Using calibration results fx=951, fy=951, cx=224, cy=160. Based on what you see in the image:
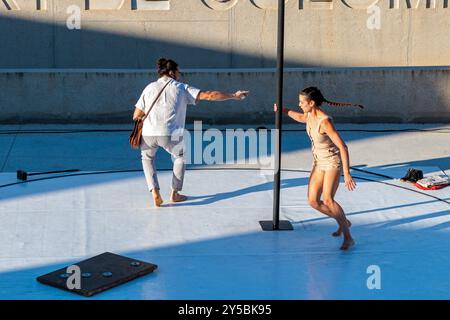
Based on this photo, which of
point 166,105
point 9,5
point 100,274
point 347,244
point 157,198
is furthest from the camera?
point 9,5

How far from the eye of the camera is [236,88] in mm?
13867

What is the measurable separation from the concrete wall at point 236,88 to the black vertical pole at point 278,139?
4.93 meters

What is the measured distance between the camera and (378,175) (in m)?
11.1

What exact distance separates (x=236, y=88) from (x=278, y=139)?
203 inches

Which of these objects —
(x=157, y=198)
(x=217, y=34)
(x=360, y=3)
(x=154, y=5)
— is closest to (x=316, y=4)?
(x=360, y=3)

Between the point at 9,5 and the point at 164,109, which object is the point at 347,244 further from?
the point at 9,5

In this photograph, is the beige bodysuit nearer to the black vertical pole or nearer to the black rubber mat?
the black vertical pole

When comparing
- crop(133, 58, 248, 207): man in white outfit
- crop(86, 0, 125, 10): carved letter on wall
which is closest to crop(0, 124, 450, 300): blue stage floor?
crop(133, 58, 248, 207): man in white outfit

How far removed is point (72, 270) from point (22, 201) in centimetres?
246

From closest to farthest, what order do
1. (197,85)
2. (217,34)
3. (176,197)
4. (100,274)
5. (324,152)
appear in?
(100,274) < (324,152) < (176,197) < (197,85) < (217,34)

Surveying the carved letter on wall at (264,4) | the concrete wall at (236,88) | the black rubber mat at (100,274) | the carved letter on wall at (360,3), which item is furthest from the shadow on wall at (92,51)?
the black rubber mat at (100,274)
